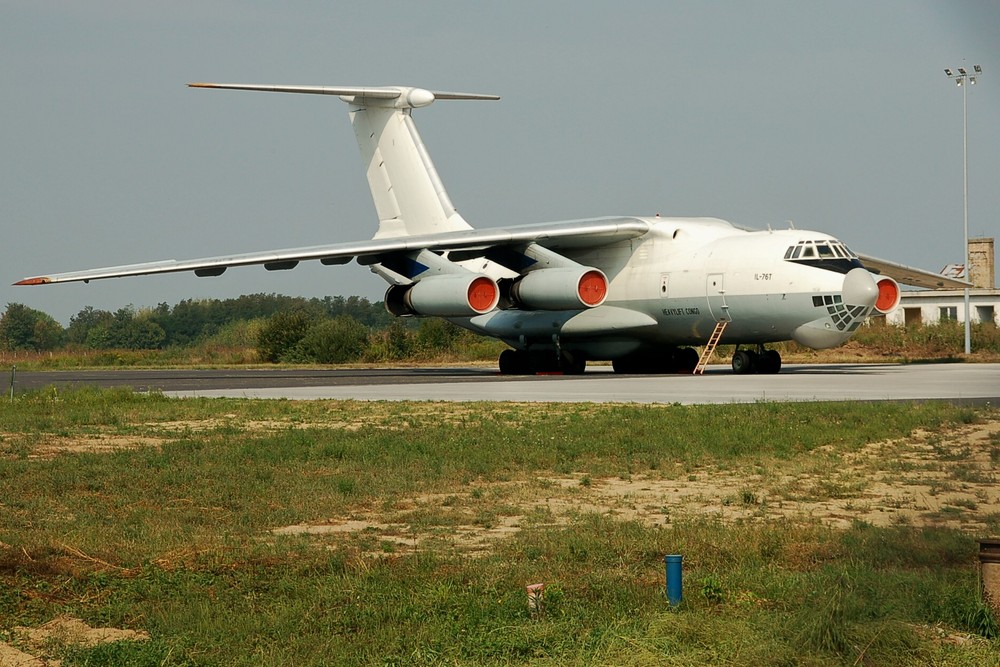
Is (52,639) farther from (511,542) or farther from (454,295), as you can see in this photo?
(454,295)

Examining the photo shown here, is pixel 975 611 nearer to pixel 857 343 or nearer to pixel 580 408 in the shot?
A: pixel 580 408

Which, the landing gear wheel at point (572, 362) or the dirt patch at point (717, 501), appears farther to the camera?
the landing gear wheel at point (572, 362)

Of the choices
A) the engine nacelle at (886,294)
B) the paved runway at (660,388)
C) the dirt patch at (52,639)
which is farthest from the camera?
the engine nacelle at (886,294)

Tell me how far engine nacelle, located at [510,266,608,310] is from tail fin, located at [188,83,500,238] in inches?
196

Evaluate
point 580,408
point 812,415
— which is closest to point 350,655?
point 812,415

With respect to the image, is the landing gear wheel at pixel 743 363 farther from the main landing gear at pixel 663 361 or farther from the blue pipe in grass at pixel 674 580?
the blue pipe in grass at pixel 674 580

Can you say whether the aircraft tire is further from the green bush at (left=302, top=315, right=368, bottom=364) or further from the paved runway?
the green bush at (left=302, top=315, right=368, bottom=364)

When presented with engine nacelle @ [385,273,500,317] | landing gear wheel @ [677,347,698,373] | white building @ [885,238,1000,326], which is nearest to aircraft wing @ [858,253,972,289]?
landing gear wheel @ [677,347,698,373]

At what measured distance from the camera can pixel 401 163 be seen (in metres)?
31.4

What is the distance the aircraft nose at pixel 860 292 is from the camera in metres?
23.4

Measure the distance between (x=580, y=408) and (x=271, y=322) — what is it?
108 feet

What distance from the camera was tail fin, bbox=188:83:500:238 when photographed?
31.1 m

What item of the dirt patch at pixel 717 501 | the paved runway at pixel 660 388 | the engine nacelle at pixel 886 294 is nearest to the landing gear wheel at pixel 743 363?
the paved runway at pixel 660 388

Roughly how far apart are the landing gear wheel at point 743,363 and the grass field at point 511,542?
13.2 meters
